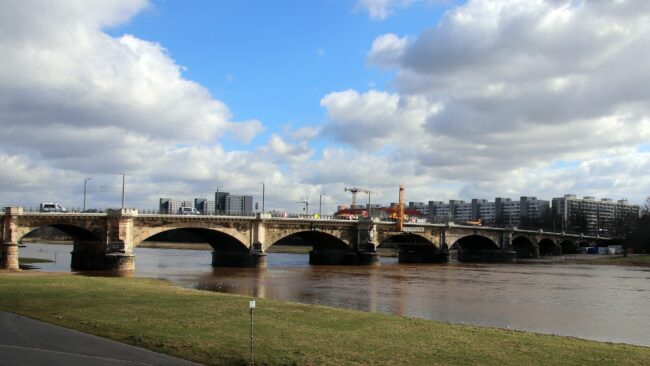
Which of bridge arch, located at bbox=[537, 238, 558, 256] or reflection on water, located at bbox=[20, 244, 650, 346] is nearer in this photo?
reflection on water, located at bbox=[20, 244, 650, 346]

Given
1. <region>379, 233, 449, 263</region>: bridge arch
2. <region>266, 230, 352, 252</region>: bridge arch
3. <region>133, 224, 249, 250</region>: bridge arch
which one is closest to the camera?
<region>133, 224, 249, 250</region>: bridge arch

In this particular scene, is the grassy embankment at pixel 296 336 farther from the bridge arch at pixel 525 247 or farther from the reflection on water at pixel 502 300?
the bridge arch at pixel 525 247

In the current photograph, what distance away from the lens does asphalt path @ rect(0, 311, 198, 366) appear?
47.4 ft

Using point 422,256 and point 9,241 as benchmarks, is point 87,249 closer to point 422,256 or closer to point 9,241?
point 9,241

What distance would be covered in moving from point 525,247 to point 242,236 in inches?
3861

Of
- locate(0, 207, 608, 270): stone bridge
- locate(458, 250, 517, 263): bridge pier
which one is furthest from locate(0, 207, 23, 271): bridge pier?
locate(458, 250, 517, 263): bridge pier

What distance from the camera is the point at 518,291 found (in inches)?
2016

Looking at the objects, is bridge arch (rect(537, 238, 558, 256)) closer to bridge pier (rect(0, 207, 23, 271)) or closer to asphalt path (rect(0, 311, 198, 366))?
bridge pier (rect(0, 207, 23, 271))

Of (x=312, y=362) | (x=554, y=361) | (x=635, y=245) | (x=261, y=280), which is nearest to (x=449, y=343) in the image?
(x=554, y=361)

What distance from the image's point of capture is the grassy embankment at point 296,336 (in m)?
15.8

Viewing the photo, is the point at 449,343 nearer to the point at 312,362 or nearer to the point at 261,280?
the point at 312,362

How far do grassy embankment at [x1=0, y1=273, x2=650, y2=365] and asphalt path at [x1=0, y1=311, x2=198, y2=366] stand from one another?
25.9 inches

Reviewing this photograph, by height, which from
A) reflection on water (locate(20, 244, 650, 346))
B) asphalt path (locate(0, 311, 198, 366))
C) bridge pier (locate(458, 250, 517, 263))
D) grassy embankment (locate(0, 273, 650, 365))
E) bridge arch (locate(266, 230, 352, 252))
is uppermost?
bridge arch (locate(266, 230, 352, 252))

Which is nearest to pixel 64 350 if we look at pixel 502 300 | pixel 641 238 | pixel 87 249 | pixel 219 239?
pixel 502 300
